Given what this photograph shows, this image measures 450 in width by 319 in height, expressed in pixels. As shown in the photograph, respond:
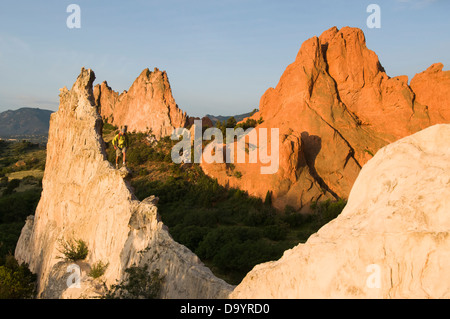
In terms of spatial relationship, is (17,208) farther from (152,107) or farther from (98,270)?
(152,107)

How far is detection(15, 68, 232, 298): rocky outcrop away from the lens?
32.4 feet

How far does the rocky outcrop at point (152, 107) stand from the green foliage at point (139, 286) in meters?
50.1

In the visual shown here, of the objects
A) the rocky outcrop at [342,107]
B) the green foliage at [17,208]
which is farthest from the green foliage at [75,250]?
the rocky outcrop at [342,107]

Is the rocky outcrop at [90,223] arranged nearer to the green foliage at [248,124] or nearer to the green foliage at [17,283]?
the green foliage at [17,283]

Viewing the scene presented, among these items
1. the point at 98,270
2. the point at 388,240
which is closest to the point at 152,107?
the point at 98,270

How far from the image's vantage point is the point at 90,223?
13.3 metres

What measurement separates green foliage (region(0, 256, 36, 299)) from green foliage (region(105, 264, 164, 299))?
312 inches

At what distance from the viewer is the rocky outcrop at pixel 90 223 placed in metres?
9.88

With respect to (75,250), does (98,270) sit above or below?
below

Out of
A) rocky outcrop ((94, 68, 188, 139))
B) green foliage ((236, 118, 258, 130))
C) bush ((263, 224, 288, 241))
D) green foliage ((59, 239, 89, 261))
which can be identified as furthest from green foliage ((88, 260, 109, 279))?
rocky outcrop ((94, 68, 188, 139))

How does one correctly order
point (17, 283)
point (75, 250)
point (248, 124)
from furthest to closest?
point (248, 124) < point (17, 283) < point (75, 250)

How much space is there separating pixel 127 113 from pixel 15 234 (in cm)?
4192

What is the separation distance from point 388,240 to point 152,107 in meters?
60.1
